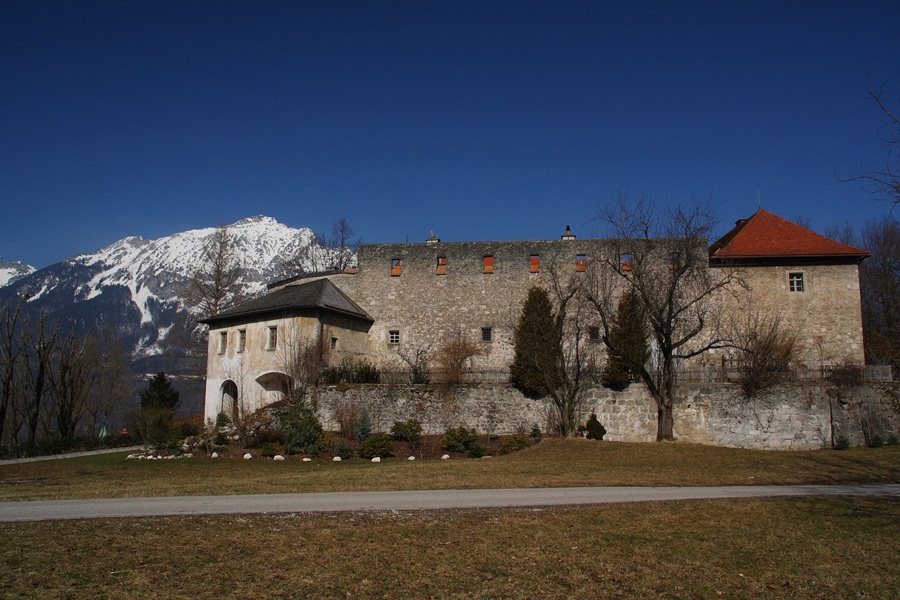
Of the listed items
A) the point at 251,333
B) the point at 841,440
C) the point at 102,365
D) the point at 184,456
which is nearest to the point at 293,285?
the point at 251,333

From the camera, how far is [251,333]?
1313 inches

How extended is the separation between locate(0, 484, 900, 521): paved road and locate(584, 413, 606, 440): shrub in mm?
11707

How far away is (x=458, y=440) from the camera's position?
2484cm

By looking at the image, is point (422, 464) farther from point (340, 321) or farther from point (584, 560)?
point (340, 321)

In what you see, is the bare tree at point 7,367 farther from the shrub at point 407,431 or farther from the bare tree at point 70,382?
the shrub at point 407,431

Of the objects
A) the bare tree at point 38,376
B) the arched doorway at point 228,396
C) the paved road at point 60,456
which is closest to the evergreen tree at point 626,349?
the arched doorway at point 228,396

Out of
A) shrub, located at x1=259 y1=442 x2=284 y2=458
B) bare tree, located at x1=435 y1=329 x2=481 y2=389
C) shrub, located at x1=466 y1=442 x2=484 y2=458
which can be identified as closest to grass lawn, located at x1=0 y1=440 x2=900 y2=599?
shrub, located at x1=259 y1=442 x2=284 y2=458

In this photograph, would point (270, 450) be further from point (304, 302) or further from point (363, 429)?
point (304, 302)

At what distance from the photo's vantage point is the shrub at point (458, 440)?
24.7 m

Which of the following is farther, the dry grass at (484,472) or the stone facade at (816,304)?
the stone facade at (816,304)

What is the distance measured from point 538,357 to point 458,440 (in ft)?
A: 15.8

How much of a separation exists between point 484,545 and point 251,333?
2662 centimetres

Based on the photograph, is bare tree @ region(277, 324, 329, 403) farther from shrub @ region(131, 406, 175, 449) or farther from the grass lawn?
the grass lawn

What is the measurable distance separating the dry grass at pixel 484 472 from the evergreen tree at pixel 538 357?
144 inches
